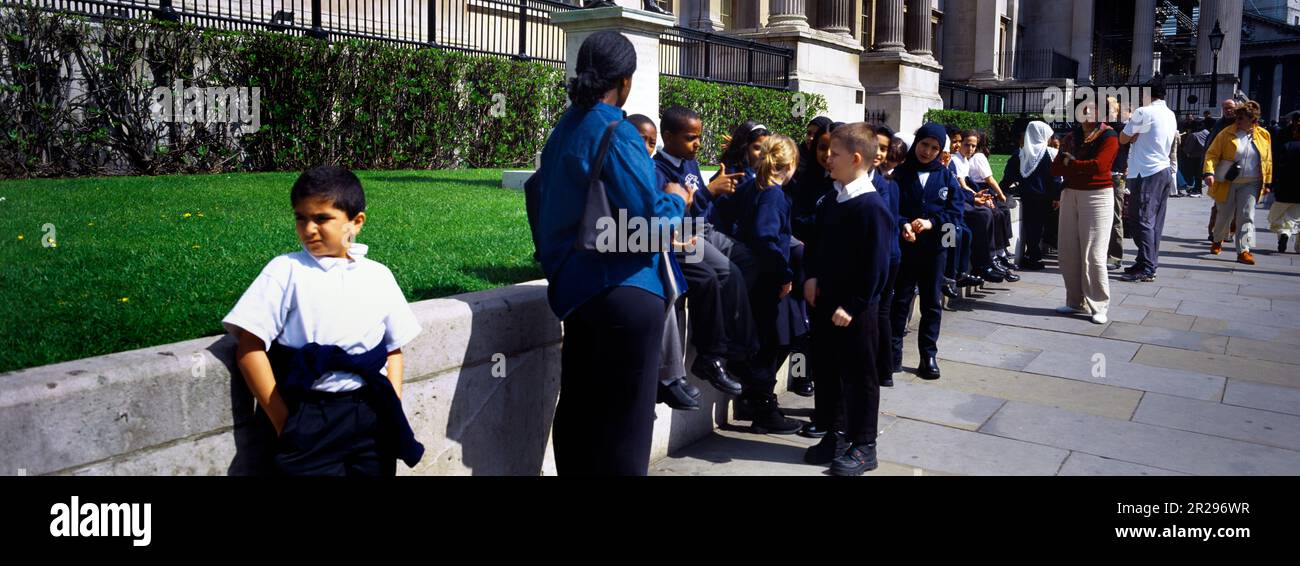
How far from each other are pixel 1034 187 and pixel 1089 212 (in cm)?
359

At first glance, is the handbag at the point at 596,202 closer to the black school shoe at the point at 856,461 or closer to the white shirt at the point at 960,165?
the black school shoe at the point at 856,461

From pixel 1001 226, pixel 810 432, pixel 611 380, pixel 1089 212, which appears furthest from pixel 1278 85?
pixel 611 380

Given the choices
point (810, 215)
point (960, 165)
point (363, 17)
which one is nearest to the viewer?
point (810, 215)

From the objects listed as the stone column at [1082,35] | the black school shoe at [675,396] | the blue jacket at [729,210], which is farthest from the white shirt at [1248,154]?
the stone column at [1082,35]

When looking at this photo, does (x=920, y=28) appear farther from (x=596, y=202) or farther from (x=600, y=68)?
(x=596, y=202)

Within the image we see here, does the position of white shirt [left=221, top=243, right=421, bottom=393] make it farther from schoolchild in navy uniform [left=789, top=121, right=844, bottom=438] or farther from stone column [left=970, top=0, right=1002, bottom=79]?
stone column [left=970, top=0, right=1002, bottom=79]

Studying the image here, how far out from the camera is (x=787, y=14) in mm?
23094

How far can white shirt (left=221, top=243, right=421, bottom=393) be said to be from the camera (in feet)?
9.49
